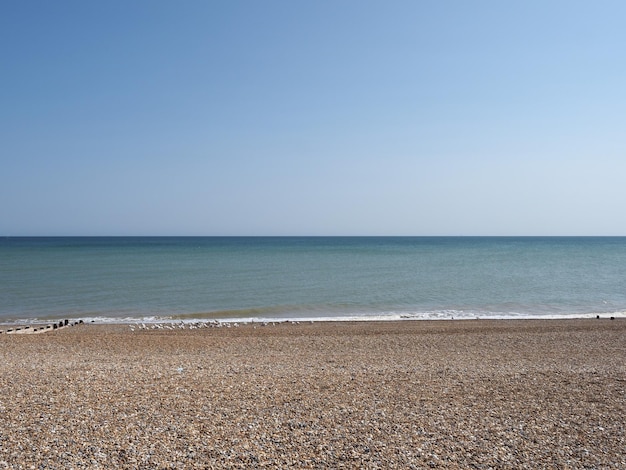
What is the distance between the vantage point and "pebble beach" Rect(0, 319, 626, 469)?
18.7 feet

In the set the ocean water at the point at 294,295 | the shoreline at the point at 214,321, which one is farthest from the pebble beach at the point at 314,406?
the ocean water at the point at 294,295

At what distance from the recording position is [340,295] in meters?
27.5

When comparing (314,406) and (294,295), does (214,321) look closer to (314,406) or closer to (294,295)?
(294,295)

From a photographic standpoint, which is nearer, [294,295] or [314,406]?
[314,406]

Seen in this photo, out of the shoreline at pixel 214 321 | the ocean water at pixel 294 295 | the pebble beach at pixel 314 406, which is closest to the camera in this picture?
the pebble beach at pixel 314 406

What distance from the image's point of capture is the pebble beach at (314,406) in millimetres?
5695

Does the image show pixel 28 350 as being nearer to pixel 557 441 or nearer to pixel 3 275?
pixel 557 441

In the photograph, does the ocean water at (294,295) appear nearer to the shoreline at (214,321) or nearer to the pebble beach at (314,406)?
the shoreline at (214,321)

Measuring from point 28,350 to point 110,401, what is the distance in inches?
273

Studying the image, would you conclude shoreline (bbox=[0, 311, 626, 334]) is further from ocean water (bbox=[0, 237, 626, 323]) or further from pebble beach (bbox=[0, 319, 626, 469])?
pebble beach (bbox=[0, 319, 626, 469])

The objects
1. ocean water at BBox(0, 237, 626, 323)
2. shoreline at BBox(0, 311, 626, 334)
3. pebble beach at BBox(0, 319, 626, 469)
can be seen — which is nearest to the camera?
pebble beach at BBox(0, 319, 626, 469)

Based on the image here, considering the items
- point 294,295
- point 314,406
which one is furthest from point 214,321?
point 314,406

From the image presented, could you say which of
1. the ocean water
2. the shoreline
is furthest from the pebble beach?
the ocean water

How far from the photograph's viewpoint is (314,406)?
291 inches
